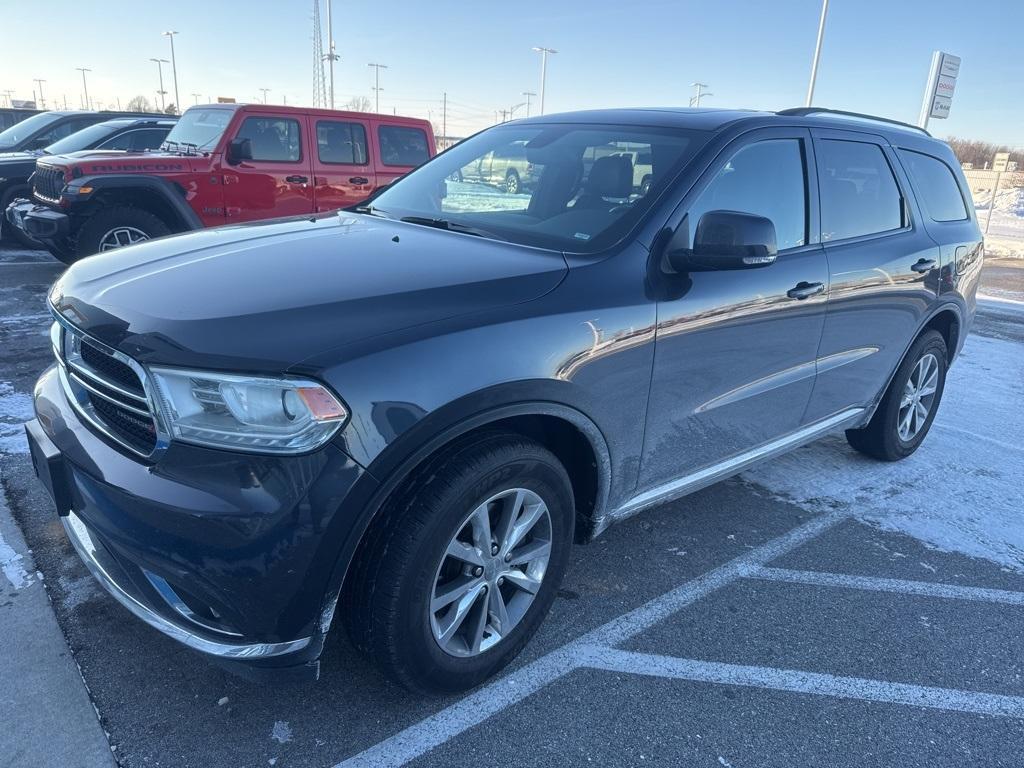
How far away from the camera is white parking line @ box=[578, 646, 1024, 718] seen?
2.49 metres

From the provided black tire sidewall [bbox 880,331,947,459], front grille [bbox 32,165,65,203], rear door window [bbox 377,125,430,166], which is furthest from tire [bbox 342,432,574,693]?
rear door window [bbox 377,125,430,166]

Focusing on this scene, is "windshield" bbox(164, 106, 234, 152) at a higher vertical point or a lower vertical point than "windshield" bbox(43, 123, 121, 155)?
higher

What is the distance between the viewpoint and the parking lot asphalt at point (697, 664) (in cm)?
222

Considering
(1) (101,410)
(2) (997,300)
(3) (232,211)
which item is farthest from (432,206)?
(2) (997,300)

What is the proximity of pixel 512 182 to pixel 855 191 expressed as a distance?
5.59 ft

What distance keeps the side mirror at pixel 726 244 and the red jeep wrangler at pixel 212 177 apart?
5.21 metres

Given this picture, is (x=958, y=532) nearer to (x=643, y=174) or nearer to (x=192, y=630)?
(x=643, y=174)

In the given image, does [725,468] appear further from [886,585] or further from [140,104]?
[140,104]

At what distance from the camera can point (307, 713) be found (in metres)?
2.30

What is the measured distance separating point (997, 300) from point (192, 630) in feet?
38.0

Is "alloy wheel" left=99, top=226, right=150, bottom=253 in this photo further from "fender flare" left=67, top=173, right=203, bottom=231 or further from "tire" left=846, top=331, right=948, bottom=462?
→ "tire" left=846, top=331, right=948, bottom=462

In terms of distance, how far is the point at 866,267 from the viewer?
3555 millimetres

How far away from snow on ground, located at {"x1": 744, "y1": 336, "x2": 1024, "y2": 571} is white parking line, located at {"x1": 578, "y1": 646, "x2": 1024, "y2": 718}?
115 centimetres

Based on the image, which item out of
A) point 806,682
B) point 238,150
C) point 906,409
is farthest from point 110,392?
point 238,150
